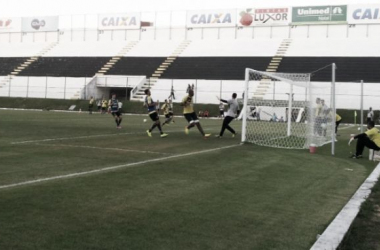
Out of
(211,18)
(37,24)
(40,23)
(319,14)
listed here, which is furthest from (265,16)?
(37,24)

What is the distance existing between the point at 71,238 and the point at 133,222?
0.89m

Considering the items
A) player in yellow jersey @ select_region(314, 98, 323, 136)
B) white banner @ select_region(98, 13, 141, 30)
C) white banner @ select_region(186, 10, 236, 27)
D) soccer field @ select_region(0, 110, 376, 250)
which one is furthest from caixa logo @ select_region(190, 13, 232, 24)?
soccer field @ select_region(0, 110, 376, 250)

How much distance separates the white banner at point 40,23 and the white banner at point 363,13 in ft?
137

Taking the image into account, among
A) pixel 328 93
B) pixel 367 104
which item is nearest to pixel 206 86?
pixel 367 104

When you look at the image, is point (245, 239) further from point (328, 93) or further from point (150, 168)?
point (328, 93)

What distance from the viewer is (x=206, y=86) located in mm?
48906

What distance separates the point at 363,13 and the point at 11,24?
51282mm

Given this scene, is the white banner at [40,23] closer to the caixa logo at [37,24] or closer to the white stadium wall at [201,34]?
the caixa logo at [37,24]

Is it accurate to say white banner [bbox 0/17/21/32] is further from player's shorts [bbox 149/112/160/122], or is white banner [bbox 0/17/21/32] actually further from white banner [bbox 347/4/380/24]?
player's shorts [bbox 149/112/160/122]

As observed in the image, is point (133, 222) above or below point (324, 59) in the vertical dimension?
below

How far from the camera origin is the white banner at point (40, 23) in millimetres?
69250

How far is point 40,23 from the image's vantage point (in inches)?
2753

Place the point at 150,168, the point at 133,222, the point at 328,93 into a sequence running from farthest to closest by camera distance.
A: the point at 328,93, the point at 150,168, the point at 133,222

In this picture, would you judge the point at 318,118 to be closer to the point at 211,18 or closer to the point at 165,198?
the point at 165,198
